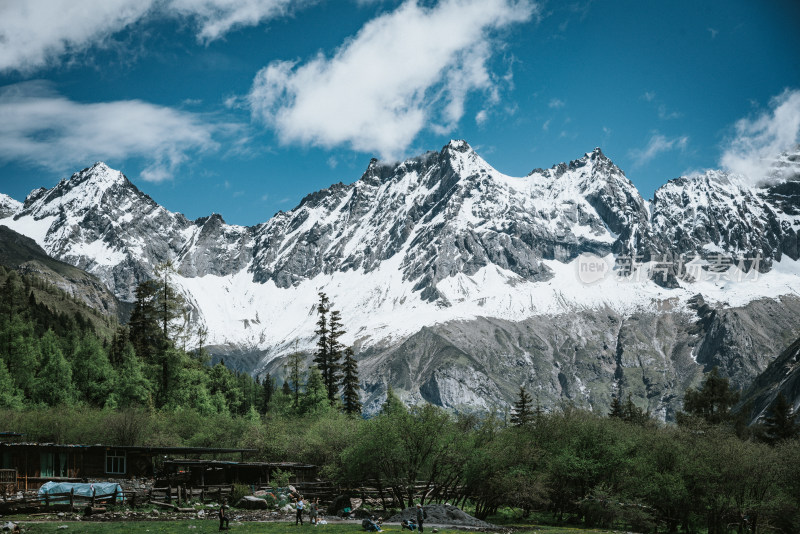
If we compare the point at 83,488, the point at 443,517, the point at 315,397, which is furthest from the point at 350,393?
the point at 83,488

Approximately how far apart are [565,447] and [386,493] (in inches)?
728

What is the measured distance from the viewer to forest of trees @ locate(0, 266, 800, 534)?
67812 millimetres

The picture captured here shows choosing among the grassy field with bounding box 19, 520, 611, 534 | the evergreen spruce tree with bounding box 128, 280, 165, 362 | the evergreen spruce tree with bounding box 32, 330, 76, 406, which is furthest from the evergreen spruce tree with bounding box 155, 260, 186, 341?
the grassy field with bounding box 19, 520, 611, 534

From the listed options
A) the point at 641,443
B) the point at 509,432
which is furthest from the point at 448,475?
the point at 641,443

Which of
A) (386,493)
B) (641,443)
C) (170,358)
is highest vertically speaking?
(170,358)

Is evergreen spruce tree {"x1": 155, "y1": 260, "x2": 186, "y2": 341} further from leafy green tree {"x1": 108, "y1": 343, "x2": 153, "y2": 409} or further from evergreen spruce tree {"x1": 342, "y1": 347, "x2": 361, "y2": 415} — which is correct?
evergreen spruce tree {"x1": 342, "y1": 347, "x2": 361, "y2": 415}

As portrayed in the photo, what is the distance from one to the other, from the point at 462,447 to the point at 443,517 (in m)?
10.3

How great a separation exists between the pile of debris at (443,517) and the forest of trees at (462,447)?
7.43 m

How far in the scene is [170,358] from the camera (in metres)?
94.5

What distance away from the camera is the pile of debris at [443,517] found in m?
57.7

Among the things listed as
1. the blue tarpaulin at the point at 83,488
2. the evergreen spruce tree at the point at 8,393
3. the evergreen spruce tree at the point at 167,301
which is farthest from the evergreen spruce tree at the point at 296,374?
the blue tarpaulin at the point at 83,488

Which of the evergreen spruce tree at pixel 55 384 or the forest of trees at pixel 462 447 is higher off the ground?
the evergreen spruce tree at pixel 55 384

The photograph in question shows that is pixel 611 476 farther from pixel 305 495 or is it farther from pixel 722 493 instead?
pixel 305 495

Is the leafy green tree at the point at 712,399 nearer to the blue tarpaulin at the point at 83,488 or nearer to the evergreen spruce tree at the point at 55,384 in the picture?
the evergreen spruce tree at the point at 55,384
